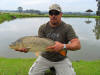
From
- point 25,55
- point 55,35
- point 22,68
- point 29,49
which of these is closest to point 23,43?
point 29,49

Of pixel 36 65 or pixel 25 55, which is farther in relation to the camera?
pixel 25 55

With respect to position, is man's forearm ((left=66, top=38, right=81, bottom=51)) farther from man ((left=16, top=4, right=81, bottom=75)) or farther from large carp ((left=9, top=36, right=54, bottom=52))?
large carp ((left=9, top=36, right=54, bottom=52))

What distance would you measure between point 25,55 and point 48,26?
4.95 metres

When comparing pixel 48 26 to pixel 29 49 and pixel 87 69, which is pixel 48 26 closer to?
pixel 29 49

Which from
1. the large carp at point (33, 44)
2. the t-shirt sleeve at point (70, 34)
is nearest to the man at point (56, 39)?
the t-shirt sleeve at point (70, 34)

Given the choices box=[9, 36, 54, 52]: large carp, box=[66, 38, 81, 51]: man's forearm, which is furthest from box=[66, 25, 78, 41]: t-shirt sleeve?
box=[9, 36, 54, 52]: large carp

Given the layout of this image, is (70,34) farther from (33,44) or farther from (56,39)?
(33,44)

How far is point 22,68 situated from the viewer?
17.7 ft

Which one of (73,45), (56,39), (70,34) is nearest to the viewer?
(73,45)

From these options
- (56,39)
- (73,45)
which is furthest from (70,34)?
(73,45)

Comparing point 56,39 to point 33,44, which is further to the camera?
point 56,39

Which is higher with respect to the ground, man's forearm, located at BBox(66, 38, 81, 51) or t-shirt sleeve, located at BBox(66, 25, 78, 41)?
t-shirt sleeve, located at BBox(66, 25, 78, 41)

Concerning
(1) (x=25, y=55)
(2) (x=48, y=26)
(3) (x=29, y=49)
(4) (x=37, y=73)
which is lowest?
(1) (x=25, y=55)

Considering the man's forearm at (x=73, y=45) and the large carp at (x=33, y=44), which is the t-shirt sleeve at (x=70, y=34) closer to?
the man's forearm at (x=73, y=45)
